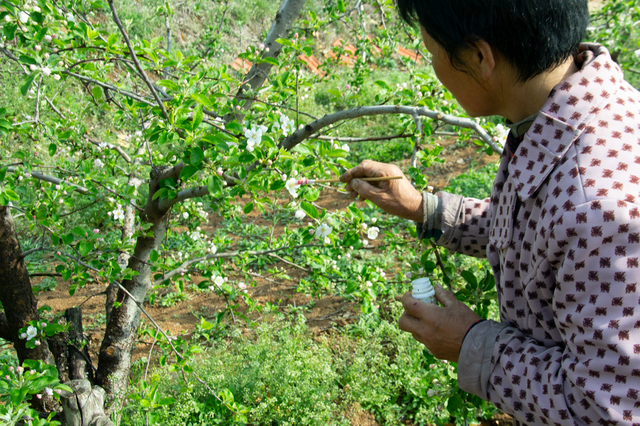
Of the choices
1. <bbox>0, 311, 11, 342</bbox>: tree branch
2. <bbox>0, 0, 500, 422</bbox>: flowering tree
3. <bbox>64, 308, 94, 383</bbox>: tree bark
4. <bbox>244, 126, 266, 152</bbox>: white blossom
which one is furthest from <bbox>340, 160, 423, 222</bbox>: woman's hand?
<bbox>0, 311, 11, 342</bbox>: tree branch

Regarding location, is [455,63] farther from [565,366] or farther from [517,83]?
[565,366]

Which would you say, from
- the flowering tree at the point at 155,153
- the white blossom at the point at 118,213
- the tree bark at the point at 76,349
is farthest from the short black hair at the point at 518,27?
the tree bark at the point at 76,349

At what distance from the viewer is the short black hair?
822mm

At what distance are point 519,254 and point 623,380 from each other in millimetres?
318

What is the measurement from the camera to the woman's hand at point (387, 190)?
141cm

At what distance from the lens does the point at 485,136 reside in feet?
4.74

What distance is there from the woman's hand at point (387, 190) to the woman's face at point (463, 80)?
41 cm

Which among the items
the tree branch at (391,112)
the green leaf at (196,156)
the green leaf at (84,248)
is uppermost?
the tree branch at (391,112)

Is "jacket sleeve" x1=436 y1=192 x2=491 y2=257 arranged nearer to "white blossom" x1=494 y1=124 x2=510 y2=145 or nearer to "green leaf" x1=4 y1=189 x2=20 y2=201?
"white blossom" x1=494 y1=124 x2=510 y2=145

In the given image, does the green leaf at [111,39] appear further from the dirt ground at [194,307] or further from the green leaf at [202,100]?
the dirt ground at [194,307]

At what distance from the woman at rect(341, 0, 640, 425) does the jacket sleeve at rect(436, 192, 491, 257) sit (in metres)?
0.27

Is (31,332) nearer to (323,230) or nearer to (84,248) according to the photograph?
(84,248)

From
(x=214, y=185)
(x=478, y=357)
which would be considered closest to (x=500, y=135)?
(x=478, y=357)

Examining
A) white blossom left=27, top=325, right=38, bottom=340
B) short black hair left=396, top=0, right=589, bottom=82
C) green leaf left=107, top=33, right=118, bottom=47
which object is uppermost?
short black hair left=396, top=0, right=589, bottom=82
